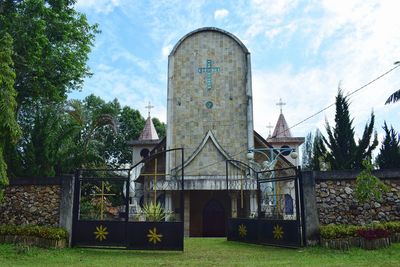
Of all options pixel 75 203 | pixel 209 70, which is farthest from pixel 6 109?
pixel 209 70

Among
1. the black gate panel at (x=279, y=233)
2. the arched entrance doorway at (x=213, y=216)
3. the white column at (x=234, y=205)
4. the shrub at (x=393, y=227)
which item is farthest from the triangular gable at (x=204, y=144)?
the shrub at (x=393, y=227)

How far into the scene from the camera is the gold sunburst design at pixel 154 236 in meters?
10.3

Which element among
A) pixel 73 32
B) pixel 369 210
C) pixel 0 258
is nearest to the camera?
pixel 0 258

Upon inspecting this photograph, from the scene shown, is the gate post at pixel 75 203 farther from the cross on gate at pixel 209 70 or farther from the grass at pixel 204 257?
the cross on gate at pixel 209 70

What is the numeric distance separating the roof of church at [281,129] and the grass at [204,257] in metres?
23.1

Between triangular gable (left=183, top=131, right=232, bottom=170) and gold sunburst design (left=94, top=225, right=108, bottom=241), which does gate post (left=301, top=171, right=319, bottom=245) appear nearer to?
gold sunburst design (left=94, top=225, right=108, bottom=241)

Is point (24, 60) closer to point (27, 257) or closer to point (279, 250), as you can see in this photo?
point (27, 257)

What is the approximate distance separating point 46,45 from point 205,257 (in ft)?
35.9

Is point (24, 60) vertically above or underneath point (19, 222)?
above

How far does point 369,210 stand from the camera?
10625 mm

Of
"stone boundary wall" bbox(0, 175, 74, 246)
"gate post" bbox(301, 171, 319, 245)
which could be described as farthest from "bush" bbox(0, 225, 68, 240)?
"gate post" bbox(301, 171, 319, 245)

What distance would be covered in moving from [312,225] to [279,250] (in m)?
1.11

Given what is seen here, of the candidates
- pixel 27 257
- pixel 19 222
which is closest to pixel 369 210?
pixel 27 257

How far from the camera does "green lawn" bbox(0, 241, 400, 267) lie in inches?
330
